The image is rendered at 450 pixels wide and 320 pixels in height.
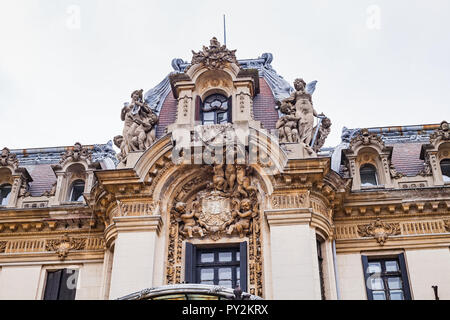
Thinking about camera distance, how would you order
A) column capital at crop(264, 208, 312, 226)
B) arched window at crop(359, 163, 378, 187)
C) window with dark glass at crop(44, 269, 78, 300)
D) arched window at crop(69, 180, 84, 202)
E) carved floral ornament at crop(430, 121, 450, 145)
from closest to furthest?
1. column capital at crop(264, 208, 312, 226)
2. window with dark glass at crop(44, 269, 78, 300)
3. carved floral ornament at crop(430, 121, 450, 145)
4. arched window at crop(359, 163, 378, 187)
5. arched window at crop(69, 180, 84, 202)

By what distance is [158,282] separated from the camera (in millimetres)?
18422

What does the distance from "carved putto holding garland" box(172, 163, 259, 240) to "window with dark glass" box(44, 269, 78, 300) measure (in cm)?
423

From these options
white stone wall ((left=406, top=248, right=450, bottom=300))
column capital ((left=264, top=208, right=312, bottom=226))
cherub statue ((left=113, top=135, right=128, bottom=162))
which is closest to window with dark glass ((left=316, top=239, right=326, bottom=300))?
column capital ((left=264, top=208, right=312, bottom=226))

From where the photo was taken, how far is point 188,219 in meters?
19.9

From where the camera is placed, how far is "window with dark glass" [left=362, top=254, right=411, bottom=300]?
A: 1962 centimetres

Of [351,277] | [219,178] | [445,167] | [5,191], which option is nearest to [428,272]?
[351,277]

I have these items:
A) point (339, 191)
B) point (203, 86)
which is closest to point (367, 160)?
point (339, 191)

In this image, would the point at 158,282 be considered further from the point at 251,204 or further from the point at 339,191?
the point at 339,191

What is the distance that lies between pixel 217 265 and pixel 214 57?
24.2 feet

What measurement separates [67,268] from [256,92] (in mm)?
8988

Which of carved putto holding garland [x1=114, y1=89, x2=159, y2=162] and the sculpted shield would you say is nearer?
the sculpted shield

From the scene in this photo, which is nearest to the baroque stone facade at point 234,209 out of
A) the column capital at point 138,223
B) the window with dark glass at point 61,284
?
the column capital at point 138,223

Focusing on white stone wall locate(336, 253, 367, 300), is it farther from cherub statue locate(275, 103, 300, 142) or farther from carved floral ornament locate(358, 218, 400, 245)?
cherub statue locate(275, 103, 300, 142)

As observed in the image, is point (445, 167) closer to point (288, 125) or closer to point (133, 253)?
point (288, 125)
